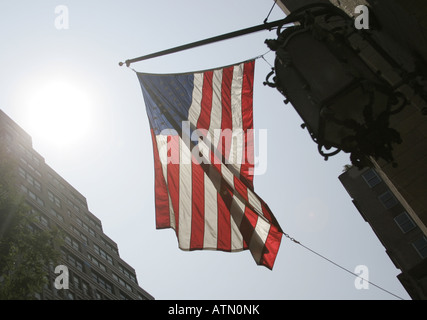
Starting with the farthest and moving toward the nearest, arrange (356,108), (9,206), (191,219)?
(9,206) → (191,219) → (356,108)

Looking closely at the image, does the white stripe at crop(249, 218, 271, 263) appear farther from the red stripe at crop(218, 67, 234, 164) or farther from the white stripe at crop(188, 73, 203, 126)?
the white stripe at crop(188, 73, 203, 126)

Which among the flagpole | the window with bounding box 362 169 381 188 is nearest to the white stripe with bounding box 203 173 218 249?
the flagpole

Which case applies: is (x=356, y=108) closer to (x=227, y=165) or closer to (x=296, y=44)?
(x=296, y=44)

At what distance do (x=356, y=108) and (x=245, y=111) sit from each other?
19.6 feet

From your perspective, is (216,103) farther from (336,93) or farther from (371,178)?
(371,178)

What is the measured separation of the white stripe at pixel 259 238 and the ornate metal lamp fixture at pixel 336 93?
192 inches

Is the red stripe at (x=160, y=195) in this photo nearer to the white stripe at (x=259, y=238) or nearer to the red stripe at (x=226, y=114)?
the red stripe at (x=226, y=114)

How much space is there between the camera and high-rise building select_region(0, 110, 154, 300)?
144ft

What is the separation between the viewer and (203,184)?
9.39 m

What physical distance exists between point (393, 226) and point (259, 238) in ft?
101

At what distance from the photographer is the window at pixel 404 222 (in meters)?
34.7

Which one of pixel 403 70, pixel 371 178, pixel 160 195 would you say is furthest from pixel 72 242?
pixel 403 70

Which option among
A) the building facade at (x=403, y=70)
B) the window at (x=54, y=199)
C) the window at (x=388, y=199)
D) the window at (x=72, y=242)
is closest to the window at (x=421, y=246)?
the window at (x=388, y=199)
